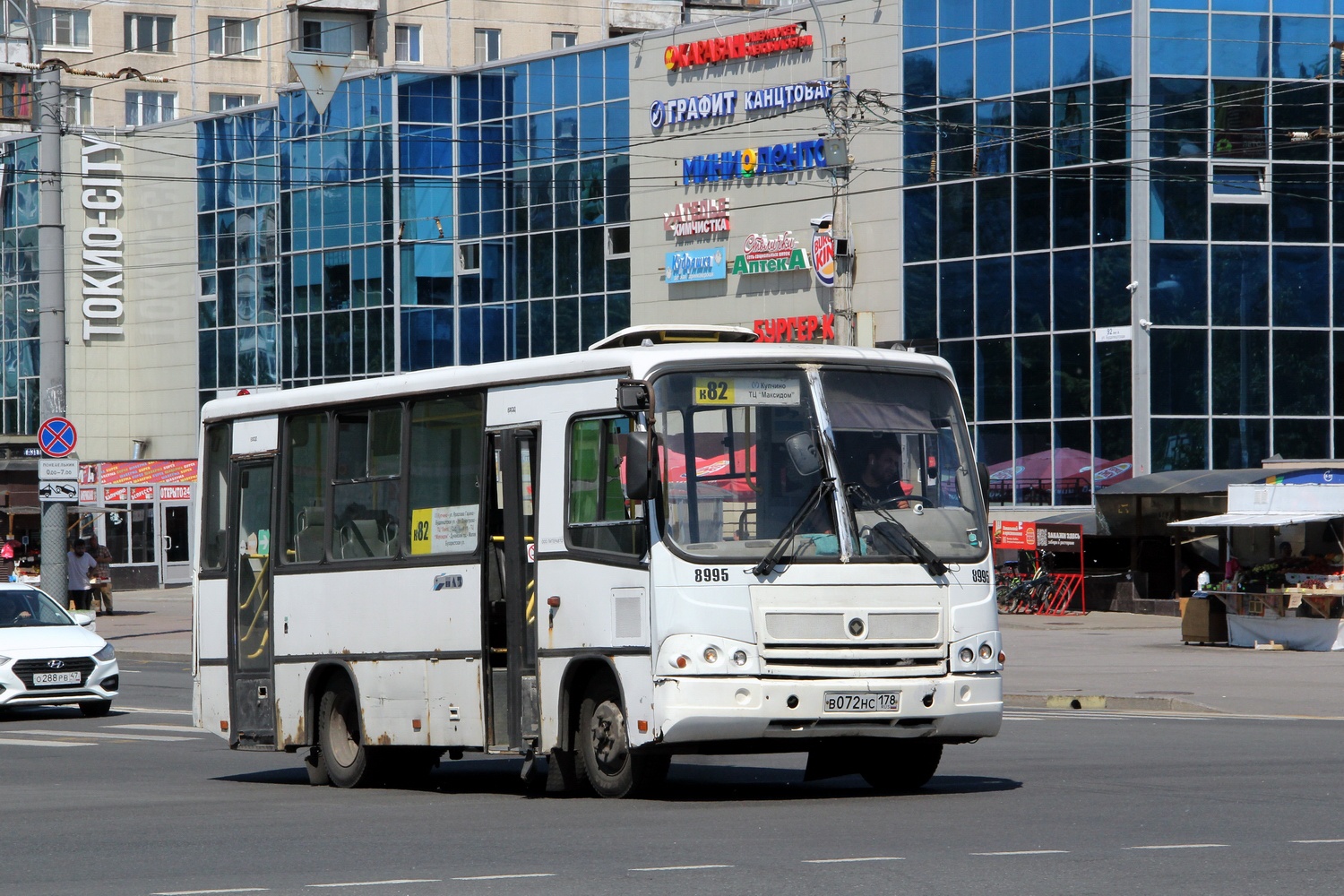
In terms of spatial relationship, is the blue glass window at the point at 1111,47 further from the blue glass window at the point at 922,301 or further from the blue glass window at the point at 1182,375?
the blue glass window at the point at 922,301

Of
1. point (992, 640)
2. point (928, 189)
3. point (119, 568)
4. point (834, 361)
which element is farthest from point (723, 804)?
point (119, 568)

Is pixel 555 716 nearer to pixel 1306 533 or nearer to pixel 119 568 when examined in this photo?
pixel 1306 533

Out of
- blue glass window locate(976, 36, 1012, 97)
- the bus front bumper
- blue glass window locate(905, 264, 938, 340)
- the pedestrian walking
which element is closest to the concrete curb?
the bus front bumper

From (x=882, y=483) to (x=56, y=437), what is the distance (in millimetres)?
21271

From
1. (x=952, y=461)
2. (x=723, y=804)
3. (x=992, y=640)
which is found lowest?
(x=723, y=804)

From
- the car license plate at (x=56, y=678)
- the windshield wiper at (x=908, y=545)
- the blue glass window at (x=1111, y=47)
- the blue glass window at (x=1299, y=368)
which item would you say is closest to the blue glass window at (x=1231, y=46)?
the blue glass window at (x=1111, y=47)

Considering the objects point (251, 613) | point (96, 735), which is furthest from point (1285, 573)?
point (251, 613)

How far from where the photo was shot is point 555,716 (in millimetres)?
Answer: 13133

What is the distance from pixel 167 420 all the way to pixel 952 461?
6571cm

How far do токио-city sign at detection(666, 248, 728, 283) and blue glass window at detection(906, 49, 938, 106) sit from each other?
294 inches

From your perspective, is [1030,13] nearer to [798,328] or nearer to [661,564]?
[798,328]

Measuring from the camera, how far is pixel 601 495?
42.3 ft

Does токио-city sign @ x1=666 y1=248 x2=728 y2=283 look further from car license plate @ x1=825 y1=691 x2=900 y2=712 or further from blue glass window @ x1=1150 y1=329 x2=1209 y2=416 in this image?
car license plate @ x1=825 y1=691 x2=900 y2=712

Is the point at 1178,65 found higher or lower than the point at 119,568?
higher
